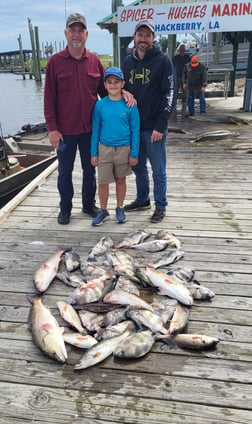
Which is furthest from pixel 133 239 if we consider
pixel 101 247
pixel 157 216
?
pixel 157 216

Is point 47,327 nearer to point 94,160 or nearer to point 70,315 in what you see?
point 70,315

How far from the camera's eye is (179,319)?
97.2 inches

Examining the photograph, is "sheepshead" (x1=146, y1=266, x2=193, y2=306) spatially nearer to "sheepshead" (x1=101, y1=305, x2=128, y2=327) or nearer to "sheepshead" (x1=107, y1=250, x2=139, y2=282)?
"sheepshead" (x1=107, y1=250, x2=139, y2=282)

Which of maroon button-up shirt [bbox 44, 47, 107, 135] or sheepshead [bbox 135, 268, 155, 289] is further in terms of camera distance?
maroon button-up shirt [bbox 44, 47, 107, 135]

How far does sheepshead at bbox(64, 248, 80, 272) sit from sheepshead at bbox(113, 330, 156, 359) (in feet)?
3.45

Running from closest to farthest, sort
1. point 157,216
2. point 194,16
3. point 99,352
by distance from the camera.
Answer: point 99,352 < point 157,216 < point 194,16

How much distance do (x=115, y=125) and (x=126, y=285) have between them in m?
1.75

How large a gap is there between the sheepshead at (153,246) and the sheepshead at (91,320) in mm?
1134

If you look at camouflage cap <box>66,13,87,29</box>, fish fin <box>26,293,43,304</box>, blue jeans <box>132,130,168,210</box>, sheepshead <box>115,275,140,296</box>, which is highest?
camouflage cap <box>66,13,87,29</box>

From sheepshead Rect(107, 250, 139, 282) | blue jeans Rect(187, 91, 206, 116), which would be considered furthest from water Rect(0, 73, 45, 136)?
sheepshead Rect(107, 250, 139, 282)

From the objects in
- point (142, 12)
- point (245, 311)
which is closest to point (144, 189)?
point (245, 311)

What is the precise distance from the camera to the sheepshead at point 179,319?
7.84 ft

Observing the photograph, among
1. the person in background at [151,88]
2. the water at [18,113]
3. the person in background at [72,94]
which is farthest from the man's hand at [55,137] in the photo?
the water at [18,113]

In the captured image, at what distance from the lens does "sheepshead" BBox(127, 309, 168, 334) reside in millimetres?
2383
